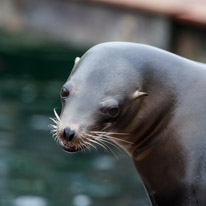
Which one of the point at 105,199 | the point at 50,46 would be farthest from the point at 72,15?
Answer: the point at 105,199

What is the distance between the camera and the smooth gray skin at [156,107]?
4.55 metres

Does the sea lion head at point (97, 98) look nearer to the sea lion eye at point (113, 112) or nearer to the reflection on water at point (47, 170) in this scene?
the sea lion eye at point (113, 112)

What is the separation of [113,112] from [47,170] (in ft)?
15.0

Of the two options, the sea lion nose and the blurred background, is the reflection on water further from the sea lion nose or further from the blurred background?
the sea lion nose

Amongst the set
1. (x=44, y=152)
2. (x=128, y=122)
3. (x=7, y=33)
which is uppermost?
(x=128, y=122)

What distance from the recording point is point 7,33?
17.7m

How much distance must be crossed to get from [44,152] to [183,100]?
5.16 metres

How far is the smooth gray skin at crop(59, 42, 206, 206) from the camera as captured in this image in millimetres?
4555

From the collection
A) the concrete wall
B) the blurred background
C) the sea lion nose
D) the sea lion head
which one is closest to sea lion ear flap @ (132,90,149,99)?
the sea lion head

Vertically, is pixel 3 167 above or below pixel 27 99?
above

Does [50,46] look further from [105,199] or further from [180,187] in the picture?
[180,187]

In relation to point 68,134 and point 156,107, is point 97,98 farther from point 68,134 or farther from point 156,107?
point 156,107

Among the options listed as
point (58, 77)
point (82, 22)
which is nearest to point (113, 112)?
point (82, 22)

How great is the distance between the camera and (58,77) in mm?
14164
